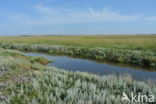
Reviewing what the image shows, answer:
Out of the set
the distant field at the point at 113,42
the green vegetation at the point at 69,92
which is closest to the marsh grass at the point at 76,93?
the green vegetation at the point at 69,92

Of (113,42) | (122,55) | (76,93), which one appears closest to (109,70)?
(122,55)

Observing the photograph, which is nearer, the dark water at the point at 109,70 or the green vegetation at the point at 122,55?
the dark water at the point at 109,70

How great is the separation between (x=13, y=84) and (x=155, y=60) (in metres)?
13.9

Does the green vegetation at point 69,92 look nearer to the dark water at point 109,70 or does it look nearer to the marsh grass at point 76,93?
the marsh grass at point 76,93

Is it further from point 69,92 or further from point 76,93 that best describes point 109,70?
point 69,92

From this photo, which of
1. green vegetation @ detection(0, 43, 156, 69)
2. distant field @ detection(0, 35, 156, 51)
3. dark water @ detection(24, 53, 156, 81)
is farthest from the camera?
distant field @ detection(0, 35, 156, 51)

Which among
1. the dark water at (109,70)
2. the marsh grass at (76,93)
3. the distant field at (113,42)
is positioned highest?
the marsh grass at (76,93)

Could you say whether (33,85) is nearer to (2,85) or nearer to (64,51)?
(2,85)

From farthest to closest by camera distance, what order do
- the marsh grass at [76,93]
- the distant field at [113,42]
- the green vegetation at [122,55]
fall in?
the distant field at [113,42]
the green vegetation at [122,55]
the marsh grass at [76,93]

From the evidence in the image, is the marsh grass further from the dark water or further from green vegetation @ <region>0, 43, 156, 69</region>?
green vegetation @ <region>0, 43, 156, 69</region>

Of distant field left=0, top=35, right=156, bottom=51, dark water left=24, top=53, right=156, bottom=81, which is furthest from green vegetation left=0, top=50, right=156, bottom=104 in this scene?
distant field left=0, top=35, right=156, bottom=51

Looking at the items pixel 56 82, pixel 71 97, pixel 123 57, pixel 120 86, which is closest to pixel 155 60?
pixel 123 57

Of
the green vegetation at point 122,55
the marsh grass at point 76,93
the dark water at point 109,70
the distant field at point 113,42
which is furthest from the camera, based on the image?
the distant field at point 113,42

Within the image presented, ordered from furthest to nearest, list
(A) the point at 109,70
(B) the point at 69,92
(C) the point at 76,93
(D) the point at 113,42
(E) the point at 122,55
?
(D) the point at 113,42 < (E) the point at 122,55 < (A) the point at 109,70 < (C) the point at 76,93 < (B) the point at 69,92
